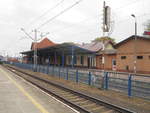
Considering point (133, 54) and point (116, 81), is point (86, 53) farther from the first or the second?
point (116, 81)

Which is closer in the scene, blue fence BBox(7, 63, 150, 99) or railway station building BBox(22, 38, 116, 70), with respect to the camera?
blue fence BBox(7, 63, 150, 99)

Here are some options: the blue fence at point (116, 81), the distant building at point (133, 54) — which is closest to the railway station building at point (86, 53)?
the distant building at point (133, 54)

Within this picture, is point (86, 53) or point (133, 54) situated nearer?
point (133, 54)

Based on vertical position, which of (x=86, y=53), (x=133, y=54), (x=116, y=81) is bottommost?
(x=116, y=81)

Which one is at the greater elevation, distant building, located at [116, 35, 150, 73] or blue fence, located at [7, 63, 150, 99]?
distant building, located at [116, 35, 150, 73]

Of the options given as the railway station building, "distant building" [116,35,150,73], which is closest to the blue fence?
"distant building" [116,35,150,73]

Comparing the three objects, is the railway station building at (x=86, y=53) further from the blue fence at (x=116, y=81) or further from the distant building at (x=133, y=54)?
the blue fence at (x=116, y=81)

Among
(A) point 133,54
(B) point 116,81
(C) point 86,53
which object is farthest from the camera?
(C) point 86,53

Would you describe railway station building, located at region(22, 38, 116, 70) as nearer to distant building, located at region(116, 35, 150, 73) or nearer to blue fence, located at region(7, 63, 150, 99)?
distant building, located at region(116, 35, 150, 73)

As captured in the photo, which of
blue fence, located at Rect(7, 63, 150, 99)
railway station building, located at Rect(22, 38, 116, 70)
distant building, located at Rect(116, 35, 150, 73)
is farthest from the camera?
railway station building, located at Rect(22, 38, 116, 70)

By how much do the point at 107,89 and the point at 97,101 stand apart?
418 cm

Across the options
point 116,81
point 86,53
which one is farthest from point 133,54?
point 116,81

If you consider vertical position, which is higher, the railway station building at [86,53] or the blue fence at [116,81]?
the railway station building at [86,53]

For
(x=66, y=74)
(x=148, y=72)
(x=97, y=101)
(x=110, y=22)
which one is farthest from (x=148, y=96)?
(x=148, y=72)
